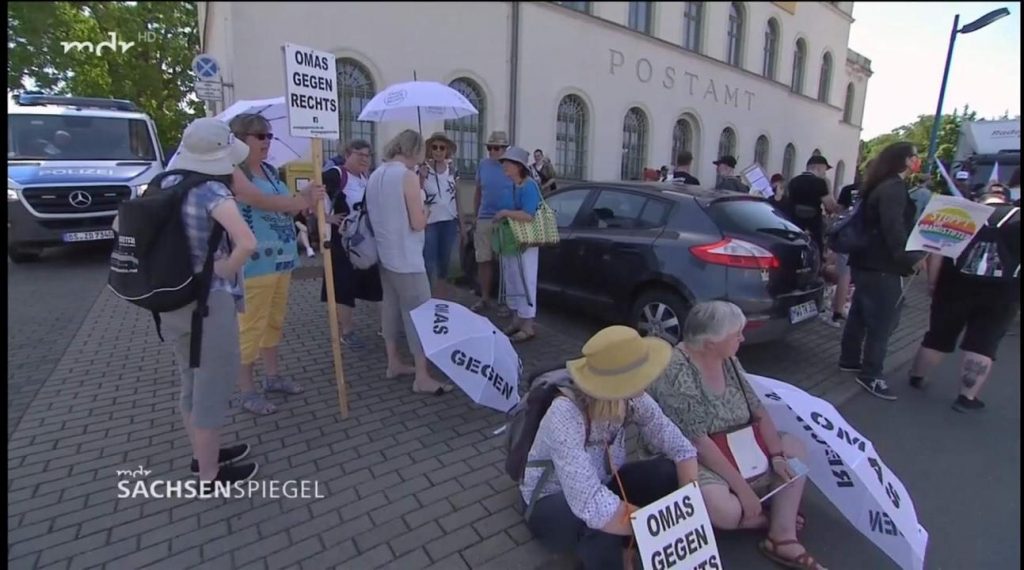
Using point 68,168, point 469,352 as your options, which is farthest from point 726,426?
point 68,168

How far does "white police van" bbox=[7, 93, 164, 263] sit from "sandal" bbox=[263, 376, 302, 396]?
19.6ft

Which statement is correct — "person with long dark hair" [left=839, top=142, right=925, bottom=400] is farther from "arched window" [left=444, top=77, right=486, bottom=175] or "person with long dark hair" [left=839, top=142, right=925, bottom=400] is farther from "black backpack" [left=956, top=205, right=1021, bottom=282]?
"arched window" [left=444, top=77, right=486, bottom=175]

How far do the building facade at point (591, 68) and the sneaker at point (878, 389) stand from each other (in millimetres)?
2549

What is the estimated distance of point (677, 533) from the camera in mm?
1989

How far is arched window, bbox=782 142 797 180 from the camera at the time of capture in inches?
856

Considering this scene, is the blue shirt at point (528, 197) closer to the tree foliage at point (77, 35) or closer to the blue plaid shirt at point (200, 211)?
the tree foliage at point (77, 35)

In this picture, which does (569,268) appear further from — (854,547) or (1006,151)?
(1006,151)

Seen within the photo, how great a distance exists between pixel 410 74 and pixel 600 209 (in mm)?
3537

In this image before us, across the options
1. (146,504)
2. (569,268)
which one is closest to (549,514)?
(146,504)

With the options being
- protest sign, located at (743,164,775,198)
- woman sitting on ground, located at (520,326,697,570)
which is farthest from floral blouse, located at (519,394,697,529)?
protest sign, located at (743,164,775,198)

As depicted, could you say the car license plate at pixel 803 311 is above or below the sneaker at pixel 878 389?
above

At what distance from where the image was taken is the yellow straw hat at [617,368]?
1938 millimetres

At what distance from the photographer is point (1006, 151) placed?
8.00 m

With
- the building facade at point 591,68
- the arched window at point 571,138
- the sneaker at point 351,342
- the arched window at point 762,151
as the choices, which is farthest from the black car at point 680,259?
the arched window at point 762,151
